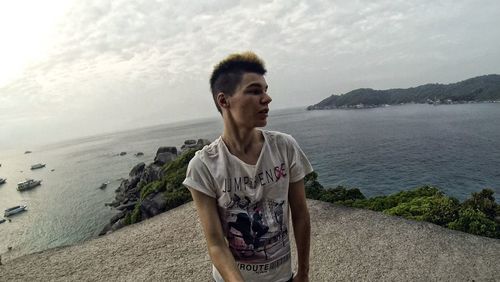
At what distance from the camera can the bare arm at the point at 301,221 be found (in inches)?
80.2

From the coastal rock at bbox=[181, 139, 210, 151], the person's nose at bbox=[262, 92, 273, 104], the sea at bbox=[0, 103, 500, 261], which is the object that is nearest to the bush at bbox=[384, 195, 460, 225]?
the person's nose at bbox=[262, 92, 273, 104]

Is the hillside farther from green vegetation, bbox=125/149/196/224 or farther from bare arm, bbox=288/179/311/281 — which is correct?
bare arm, bbox=288/179/311/281

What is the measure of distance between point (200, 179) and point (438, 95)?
196 meters

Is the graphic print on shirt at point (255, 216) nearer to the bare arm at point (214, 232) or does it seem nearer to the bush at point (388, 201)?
the bare arm at point (214, 232)

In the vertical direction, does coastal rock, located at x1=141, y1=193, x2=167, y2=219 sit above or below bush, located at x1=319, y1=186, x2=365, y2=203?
below

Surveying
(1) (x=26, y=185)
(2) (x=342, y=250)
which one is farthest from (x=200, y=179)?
(1) (x=26, y=185)

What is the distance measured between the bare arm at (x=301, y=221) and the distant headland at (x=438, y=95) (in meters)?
162

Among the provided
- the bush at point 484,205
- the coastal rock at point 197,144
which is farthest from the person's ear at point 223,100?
the coastal rock at point 197,144

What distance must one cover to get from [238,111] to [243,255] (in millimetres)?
984

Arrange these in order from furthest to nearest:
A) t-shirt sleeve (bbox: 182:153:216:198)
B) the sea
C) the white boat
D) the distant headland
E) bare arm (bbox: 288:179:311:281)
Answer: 1. the distant headland
2. the white boat
3. the sea
4. bare arm (bbox: 288:179:311:281)
5. t-shirt sleeve (bbox: 182:153:216:198)

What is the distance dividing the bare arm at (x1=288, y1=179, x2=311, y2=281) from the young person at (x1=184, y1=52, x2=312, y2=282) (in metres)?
0.01

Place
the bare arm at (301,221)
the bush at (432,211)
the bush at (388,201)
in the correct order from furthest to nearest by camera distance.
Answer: the bush at (388,201), the bush at (432,211), the bare arm at (301,221)

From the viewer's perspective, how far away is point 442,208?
898 cm

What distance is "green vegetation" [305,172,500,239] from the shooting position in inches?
316
